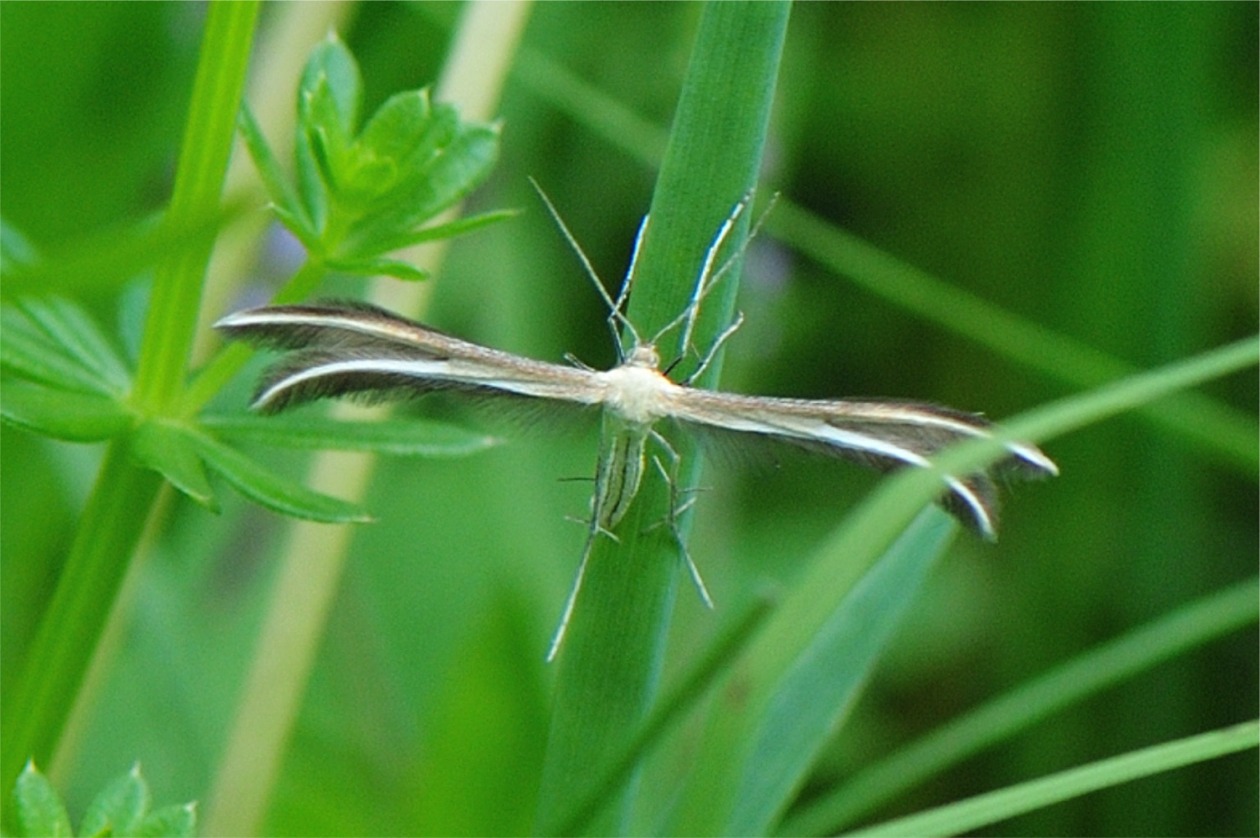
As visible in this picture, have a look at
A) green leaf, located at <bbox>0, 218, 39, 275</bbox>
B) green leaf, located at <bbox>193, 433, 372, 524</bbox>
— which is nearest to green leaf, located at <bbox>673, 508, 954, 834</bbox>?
green leaf, located at <bbox>193, 433, 372, 524</bbox>

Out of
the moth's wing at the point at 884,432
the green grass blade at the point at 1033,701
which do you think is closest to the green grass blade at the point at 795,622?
the moth's wing at the point at 884,432

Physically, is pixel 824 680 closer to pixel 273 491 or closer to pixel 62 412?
pixel 273 491

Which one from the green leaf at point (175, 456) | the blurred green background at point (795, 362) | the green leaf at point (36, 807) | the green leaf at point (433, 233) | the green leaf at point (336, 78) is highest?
the blurred green background at point (795, 362)

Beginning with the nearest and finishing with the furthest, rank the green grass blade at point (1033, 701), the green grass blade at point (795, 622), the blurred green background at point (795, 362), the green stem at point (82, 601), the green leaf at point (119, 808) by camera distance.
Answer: the green grass blade at point (795, 622) < the green leaf at point (119, 808) < the green stem at point (82, 601) < the green grass blade at point (1033, 701) < the blurred green background at point (795, 362)

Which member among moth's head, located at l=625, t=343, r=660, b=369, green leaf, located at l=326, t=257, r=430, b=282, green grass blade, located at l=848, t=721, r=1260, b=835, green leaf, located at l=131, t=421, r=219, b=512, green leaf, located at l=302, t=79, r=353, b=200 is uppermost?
green leaf, located at l=302, t=79, r=353, b=200

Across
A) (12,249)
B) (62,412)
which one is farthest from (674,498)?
(12,249)

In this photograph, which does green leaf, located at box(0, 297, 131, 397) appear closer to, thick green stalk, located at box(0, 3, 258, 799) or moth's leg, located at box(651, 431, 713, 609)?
thick green stalk, located at box(0, 3, 258, 799)

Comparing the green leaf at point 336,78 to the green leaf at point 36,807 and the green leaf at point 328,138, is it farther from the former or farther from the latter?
the green leaf at point 36,807
